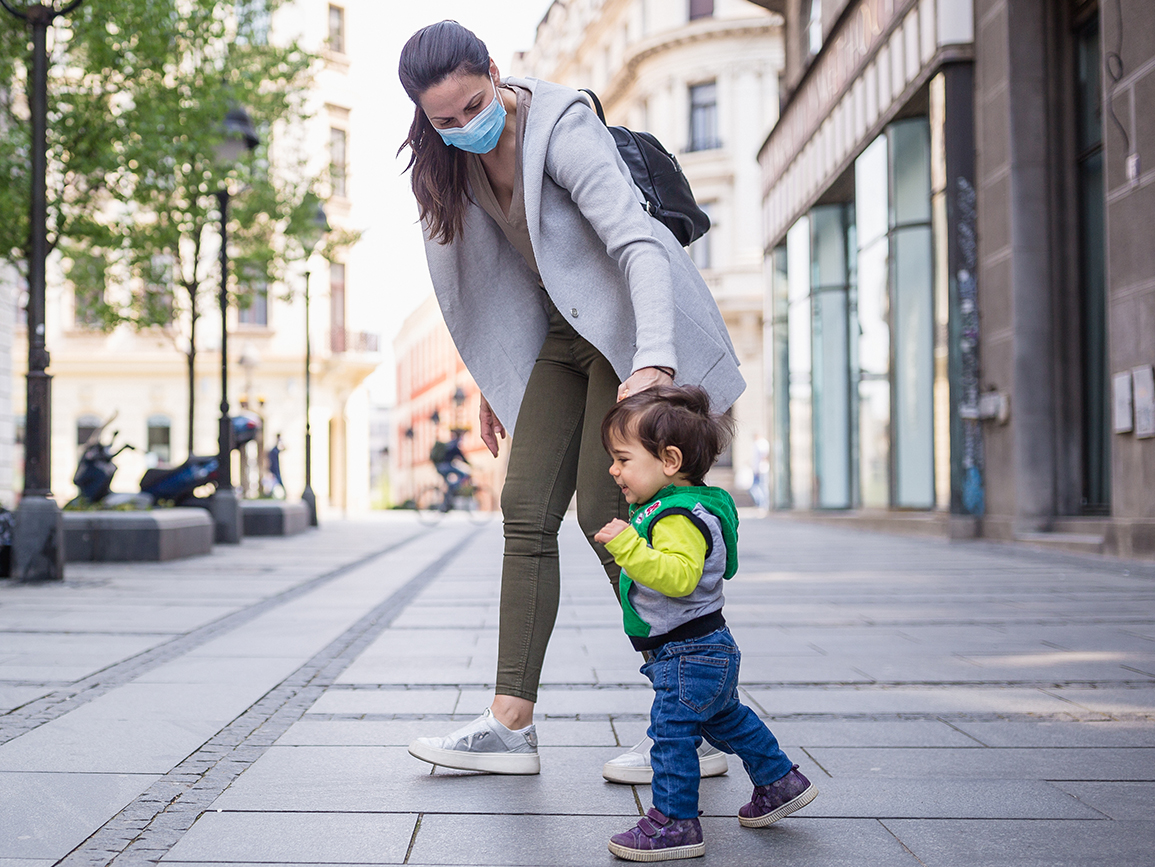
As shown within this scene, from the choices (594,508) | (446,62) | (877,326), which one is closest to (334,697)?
(594,508)

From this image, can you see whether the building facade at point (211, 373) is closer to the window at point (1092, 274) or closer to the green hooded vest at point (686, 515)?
the window at point (1092, 274)

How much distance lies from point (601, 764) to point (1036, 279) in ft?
33.1

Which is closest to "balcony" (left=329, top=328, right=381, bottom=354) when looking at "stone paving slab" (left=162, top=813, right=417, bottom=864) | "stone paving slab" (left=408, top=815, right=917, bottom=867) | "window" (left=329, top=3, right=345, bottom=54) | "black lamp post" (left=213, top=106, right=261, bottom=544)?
"window" (left=329, top=3, right=345, bottom=54)

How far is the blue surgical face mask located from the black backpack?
0.25 m

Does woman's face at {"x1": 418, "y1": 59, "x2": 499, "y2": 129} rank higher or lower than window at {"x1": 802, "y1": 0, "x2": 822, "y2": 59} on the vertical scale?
lower

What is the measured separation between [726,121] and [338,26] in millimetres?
13485

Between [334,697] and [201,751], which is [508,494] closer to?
[201,751]

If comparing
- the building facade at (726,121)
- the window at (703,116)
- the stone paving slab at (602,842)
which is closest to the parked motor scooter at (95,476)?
the stone paving slab at (602,842)

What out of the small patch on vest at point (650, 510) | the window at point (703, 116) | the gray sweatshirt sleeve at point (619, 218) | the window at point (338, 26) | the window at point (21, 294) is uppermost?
the window at point (338, 26)

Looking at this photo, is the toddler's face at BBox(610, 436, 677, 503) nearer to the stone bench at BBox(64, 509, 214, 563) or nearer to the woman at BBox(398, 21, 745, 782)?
the woman at BBox(398, 21, 745, 782)

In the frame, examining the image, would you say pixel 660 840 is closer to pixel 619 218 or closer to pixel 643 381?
pixel 643 381

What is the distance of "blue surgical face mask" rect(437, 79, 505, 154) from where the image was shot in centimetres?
289

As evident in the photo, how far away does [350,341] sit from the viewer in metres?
39.4

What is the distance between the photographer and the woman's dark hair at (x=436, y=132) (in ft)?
9.23
